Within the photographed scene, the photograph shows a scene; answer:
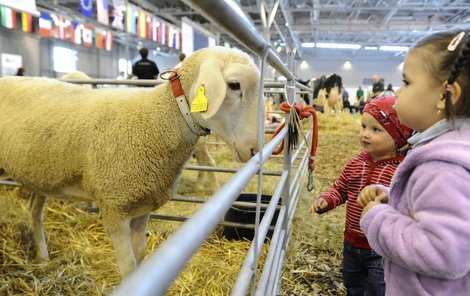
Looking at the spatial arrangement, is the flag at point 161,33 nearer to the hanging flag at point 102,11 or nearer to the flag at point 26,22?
the hanging flag at point 102,11

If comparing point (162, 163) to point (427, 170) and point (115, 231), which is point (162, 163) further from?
point (427, 170)

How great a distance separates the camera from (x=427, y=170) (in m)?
0.82

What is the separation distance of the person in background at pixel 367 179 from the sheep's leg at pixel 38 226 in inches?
74.2

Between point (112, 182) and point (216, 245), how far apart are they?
4.02 ft

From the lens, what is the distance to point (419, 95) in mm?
885

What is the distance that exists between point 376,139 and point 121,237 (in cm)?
128

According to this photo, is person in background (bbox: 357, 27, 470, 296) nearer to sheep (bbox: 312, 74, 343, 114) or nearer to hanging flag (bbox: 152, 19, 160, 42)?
hanging flag (bbox: 152, 19, 160, 42)

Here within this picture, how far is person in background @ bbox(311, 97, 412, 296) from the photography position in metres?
1.61

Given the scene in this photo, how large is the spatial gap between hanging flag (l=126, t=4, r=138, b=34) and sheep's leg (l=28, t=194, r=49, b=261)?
667 centimetres

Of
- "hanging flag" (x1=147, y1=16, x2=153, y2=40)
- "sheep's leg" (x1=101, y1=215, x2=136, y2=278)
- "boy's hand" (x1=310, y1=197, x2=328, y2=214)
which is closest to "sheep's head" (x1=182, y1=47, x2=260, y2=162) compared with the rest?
"boy's hand" (x1=310, y1=197, x2=328, y2=214)

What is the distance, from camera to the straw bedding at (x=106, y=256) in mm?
2074

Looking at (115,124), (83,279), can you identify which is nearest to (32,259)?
(83,279)

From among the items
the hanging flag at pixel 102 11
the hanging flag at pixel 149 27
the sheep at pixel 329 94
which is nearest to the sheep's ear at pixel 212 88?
the hanging flag at pixel 102 11

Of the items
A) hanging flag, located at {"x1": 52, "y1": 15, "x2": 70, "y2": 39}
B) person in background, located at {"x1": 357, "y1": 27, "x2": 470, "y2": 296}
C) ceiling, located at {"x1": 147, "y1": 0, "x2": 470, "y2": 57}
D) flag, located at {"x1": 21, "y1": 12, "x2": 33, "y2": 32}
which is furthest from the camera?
flag, located at {"x1": 21, "y1": 12, "x2": 33, "y2": 32}
